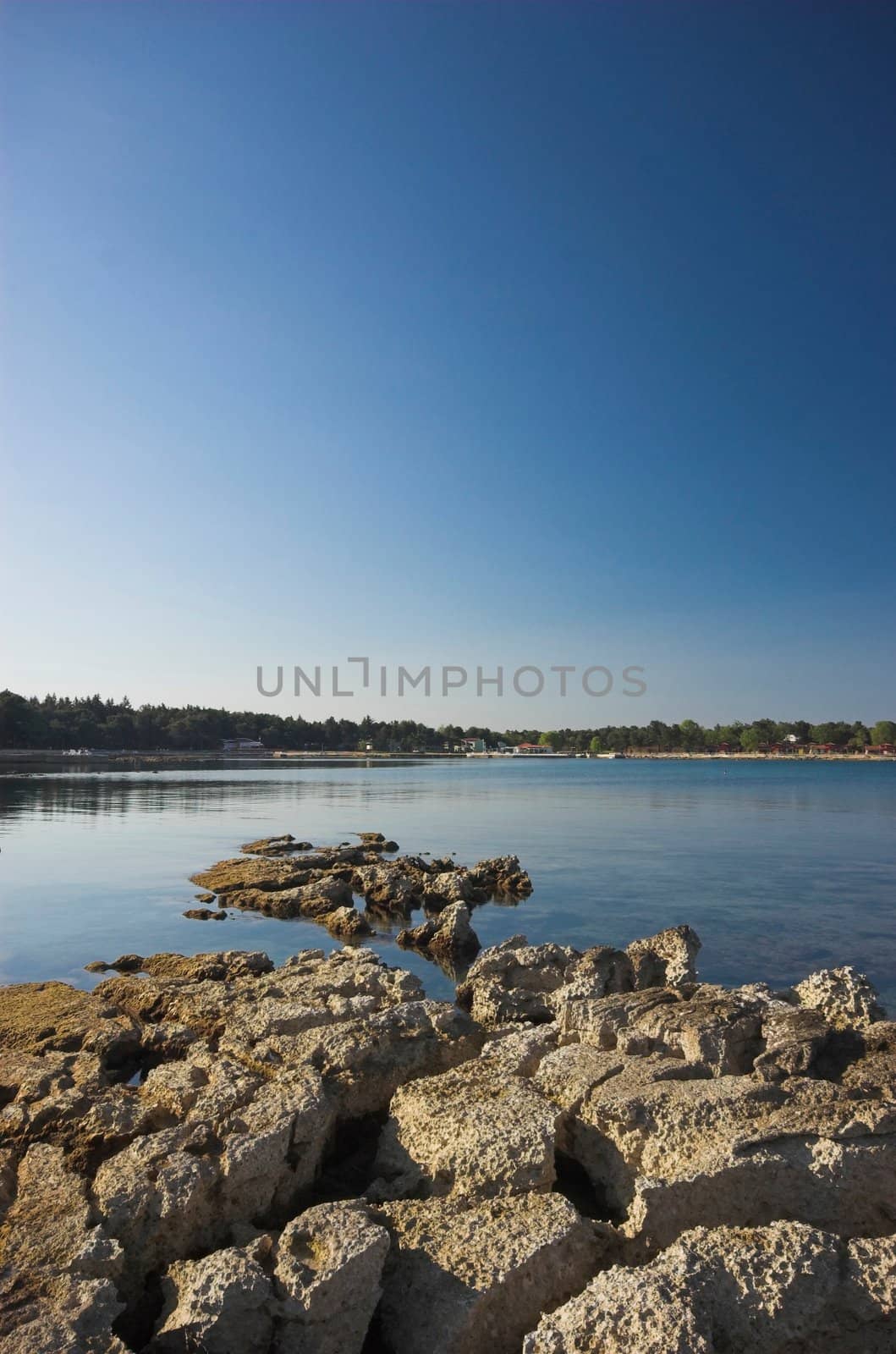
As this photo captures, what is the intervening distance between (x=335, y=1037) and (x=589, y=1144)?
254 cm

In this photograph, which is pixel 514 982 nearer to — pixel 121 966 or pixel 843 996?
pixel 843 996

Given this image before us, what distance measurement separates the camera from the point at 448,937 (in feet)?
47.4

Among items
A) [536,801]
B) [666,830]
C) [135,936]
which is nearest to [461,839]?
[666,830]

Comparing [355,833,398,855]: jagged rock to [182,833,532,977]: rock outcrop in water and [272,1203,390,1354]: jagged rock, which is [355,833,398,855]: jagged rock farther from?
[272,1203,390,1354]: jagged rock

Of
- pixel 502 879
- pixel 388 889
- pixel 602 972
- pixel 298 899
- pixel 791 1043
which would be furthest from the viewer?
pixel 502 879

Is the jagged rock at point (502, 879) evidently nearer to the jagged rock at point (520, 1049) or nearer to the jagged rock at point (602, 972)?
the jagged rock at point (602, 972)

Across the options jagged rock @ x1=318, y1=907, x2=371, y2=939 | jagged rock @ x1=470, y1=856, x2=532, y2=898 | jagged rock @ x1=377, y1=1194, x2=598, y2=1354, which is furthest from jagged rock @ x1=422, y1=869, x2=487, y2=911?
jagged rock @ x1=377, y1=1194, x2=598, y2=1354

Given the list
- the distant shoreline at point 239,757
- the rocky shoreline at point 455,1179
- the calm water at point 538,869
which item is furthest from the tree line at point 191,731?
the rocky shoreline at point 455,1179

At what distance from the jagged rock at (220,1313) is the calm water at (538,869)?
836 cm

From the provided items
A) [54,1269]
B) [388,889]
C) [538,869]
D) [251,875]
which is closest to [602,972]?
[54,1269]

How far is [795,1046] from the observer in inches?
245

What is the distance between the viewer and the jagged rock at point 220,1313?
12.1 ft

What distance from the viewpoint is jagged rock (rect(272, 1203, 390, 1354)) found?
3764 millimetres

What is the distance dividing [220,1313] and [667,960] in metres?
8.31
